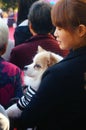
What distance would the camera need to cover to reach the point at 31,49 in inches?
125

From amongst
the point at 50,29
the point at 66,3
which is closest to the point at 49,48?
the point at 50,29

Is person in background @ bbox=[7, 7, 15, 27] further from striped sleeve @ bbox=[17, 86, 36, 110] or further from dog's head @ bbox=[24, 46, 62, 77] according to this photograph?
striped sleeve @ bbox=[17, 86, 36, 110]

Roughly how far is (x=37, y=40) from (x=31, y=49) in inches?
4.1

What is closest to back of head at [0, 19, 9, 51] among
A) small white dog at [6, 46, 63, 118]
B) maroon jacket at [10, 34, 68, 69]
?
small white dog at [6, 46, 63, 118]

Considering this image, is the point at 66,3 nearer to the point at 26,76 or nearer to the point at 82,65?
the point at 82,65

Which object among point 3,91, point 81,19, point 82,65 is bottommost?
point 3,91

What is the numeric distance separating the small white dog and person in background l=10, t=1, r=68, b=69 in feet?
0.80

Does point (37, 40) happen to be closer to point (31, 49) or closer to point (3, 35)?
point (31, 49)

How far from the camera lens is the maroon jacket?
10.4 feet

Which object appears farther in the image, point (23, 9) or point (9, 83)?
point (23, 9)

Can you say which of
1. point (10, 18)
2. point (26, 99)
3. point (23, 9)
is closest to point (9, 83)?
point (26, 99)

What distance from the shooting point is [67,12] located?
6.75 ft

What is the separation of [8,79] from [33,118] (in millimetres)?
629

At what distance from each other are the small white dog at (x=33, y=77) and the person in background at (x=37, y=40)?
24 centimetres
